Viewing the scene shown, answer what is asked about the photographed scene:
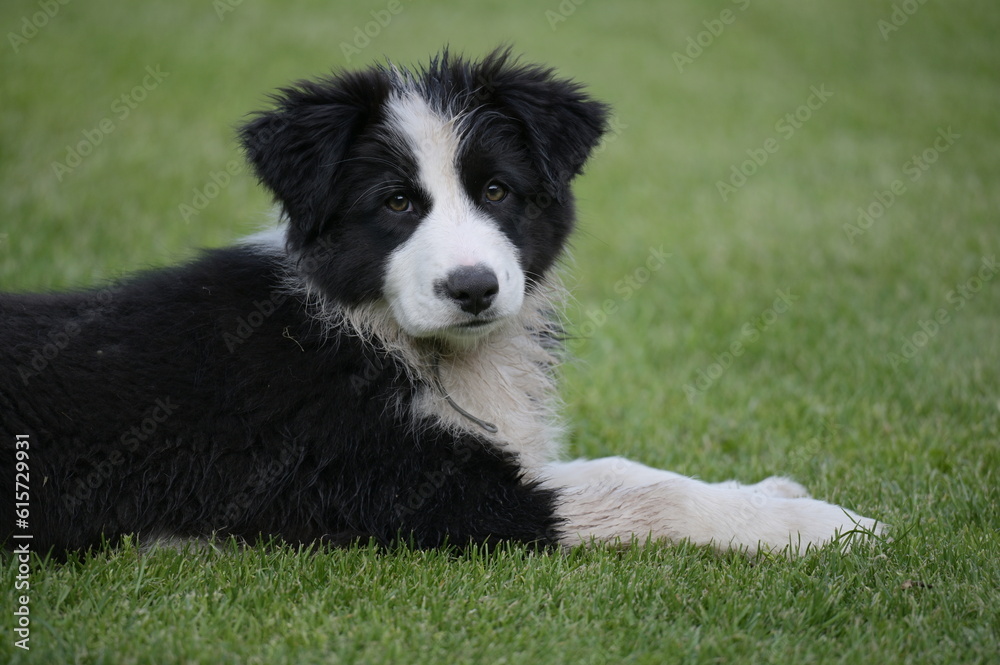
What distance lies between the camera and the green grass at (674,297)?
289 centimetres

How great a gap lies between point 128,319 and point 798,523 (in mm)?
2707

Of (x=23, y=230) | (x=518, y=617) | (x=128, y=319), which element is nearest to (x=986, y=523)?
(x=518, y=617)

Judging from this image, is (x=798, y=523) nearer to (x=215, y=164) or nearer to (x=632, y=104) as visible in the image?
(x=215, y=164)

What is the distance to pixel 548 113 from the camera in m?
3.71
